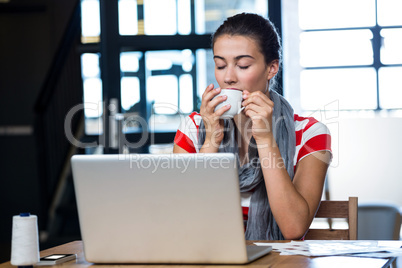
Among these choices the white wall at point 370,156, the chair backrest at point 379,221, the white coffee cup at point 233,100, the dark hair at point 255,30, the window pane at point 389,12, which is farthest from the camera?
the window pane at point 389,12

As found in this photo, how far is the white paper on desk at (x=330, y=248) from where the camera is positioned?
1.19 m

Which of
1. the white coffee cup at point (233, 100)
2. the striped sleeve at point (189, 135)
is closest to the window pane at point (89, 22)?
the striped sleeve at point (189, 135)

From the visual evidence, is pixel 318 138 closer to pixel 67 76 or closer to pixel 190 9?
pixel 190 9

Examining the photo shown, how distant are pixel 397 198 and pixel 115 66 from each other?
2.69 meters

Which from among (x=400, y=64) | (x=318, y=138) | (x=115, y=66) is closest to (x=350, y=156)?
(x=400, y=64)

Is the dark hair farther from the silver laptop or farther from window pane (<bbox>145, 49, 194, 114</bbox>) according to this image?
window pane (<bbox>145, 49, 194, 114</bbox>)

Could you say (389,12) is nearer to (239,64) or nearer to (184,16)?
(184,16)

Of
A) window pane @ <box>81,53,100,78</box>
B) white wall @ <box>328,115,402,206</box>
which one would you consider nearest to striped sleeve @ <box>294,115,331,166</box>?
white wall @ <box>328,115,402,206</box>

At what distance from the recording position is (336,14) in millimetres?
4922

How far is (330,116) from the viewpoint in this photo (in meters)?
5.16

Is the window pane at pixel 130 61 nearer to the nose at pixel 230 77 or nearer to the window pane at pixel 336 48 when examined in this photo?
the nose at pixel 230 77

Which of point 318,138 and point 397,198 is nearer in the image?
point 318,138

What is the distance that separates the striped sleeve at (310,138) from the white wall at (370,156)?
288 cm

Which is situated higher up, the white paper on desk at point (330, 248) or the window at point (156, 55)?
the window at point (156, 55)
